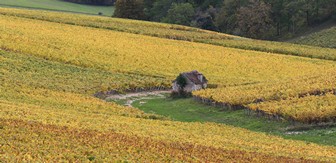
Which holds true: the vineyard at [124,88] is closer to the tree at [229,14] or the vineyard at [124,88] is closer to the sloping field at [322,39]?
the sloping field at [322,39]

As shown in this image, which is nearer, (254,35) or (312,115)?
(312,115)

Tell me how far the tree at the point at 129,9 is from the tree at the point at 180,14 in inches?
236

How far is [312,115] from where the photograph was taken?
44844mm

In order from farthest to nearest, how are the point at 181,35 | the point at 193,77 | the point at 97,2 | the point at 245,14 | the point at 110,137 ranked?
1. the point at 97,2
2. the point at 245,14
3. the point at 181,35
4. the point at 193,77
5. the point at 110,137

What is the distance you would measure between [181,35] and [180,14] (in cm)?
4869

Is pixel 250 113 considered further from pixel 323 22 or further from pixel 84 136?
pixel 323 22

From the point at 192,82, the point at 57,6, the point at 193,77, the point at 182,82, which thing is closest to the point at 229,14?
the point at 57,6

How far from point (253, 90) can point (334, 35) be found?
65711 millimetres

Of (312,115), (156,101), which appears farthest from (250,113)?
(156,101)

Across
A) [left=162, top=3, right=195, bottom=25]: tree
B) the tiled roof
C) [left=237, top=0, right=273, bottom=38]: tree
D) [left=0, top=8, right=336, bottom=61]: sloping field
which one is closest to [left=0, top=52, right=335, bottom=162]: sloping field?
the tiled roof

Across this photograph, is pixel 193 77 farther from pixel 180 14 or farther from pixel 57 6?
pixel 57 6

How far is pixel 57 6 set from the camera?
165 metres

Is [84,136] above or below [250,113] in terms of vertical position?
above

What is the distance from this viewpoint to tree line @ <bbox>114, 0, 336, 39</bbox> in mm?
137000
